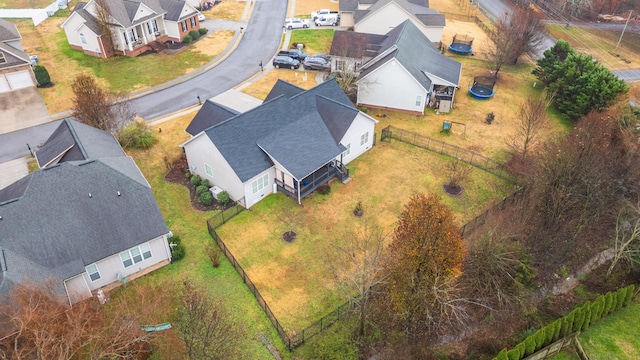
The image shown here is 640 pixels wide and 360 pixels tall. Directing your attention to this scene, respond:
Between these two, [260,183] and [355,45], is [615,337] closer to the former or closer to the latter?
[260,183]

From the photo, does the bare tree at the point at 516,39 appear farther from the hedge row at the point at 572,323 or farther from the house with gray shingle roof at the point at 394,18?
the hedge row at the point at 572,323

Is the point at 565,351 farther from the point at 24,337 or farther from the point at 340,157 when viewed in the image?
the point at 24,337

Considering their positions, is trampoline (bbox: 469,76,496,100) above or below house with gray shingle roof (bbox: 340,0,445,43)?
below

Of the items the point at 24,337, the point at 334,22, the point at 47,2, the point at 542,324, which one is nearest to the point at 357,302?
the point at 542,324

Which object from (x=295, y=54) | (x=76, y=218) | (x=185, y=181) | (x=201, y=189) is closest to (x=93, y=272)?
(x=76, y=218)

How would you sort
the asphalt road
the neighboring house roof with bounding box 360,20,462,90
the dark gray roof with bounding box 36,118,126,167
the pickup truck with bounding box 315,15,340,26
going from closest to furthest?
1. the dark gray roof with bounding box 36,118,126,167
2. the neighboring house roof with bounding box 360,20,462,90
3. the asphalt road
4. the pickup truck with bounding box 315,15,340,26

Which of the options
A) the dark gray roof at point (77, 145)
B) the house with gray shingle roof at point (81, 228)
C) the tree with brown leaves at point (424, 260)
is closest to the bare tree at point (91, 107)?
the dark gray roof at point (77, 145)

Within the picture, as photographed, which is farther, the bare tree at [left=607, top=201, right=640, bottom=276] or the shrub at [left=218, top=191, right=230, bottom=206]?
the shrub at [left=218, top=191, right=230, bottom=206]

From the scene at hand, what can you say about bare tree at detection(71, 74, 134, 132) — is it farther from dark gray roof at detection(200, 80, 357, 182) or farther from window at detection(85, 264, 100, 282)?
window at detection(85, 264, 100, 282)

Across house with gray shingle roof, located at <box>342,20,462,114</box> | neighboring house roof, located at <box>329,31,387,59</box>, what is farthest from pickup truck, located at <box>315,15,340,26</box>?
house with gray shingle roof, located at <box>342,20,462,114</box>
